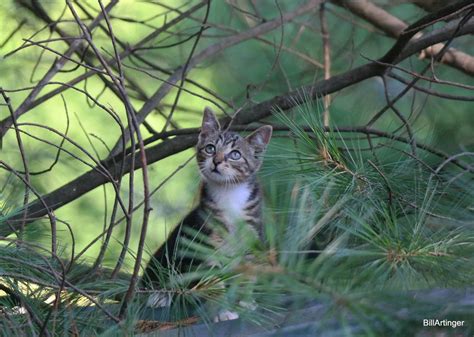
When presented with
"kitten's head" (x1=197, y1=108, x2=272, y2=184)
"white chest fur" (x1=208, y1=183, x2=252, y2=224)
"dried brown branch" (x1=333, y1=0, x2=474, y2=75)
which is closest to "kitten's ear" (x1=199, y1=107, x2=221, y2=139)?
"kitten's head" (x1=197, y1=108, x2=272, y2=184)

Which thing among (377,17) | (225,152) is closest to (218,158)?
(225,152)

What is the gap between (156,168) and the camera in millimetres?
3119

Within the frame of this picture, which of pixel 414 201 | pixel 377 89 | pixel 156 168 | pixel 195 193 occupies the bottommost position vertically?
pixel 414 201

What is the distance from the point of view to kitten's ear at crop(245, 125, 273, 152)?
230 cm

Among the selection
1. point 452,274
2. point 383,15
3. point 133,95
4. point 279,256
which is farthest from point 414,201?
point 133,95

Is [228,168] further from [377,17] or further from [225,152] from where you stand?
[377,17]

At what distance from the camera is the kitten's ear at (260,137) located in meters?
2.30

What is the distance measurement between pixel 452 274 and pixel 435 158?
0.85 metres

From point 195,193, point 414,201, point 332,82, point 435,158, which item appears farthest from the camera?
point 195,193

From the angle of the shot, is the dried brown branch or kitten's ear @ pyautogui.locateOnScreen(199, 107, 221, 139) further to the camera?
the dried brown branch

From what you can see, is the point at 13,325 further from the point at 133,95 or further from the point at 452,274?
the point at 133,95

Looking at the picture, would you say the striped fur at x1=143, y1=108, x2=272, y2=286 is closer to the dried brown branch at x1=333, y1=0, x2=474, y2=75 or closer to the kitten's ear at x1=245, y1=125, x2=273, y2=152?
the kitten's ear at x1=245, y1=125, x2=273, y2=152

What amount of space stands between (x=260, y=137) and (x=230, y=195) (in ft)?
0.53

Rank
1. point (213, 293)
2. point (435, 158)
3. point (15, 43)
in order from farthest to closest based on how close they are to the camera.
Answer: point (15, 43) < point (435, 158) < point (213, 293)
